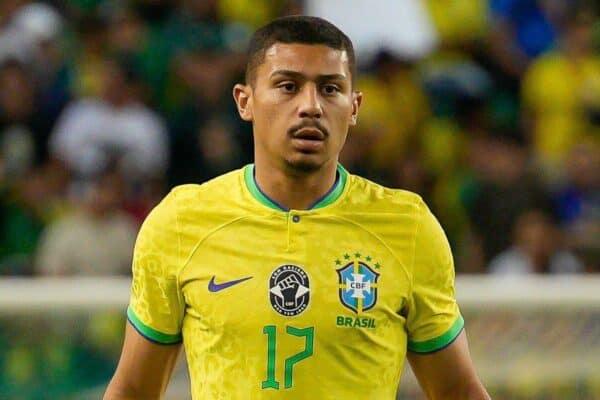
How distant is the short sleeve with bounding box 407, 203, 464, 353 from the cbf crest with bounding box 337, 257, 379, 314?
10cm

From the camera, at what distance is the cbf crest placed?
341 centimetres

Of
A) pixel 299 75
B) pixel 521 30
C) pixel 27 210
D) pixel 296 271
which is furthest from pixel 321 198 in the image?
pixel 521 30

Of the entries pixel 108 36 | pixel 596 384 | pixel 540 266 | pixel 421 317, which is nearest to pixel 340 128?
pixel 421 317

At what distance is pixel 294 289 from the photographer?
134 inches

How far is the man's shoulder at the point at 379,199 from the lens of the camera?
3531 mm

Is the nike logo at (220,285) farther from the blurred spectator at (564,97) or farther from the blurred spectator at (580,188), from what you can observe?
the blurred spectator at (564,97)

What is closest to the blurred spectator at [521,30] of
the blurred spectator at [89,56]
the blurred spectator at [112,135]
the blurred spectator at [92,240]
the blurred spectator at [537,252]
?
the blurred spectator at [537,252]

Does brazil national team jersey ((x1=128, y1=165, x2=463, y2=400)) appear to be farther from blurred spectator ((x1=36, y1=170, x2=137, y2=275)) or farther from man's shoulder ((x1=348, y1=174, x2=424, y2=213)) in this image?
blurred spectator ((x1=36, y1=170, x2=137, y2=275))

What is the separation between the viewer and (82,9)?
28.8ft

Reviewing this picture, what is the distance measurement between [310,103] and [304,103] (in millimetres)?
15

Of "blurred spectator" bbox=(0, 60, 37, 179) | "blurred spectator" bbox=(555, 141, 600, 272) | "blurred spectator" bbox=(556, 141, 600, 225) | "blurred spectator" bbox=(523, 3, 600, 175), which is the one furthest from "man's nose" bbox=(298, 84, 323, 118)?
"blurred spectator" bbox=(523, 3, 600, 175)

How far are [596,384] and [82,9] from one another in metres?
4.11

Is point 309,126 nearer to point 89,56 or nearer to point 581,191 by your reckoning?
point 581,191

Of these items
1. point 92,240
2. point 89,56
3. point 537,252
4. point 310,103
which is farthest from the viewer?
point 89,56
